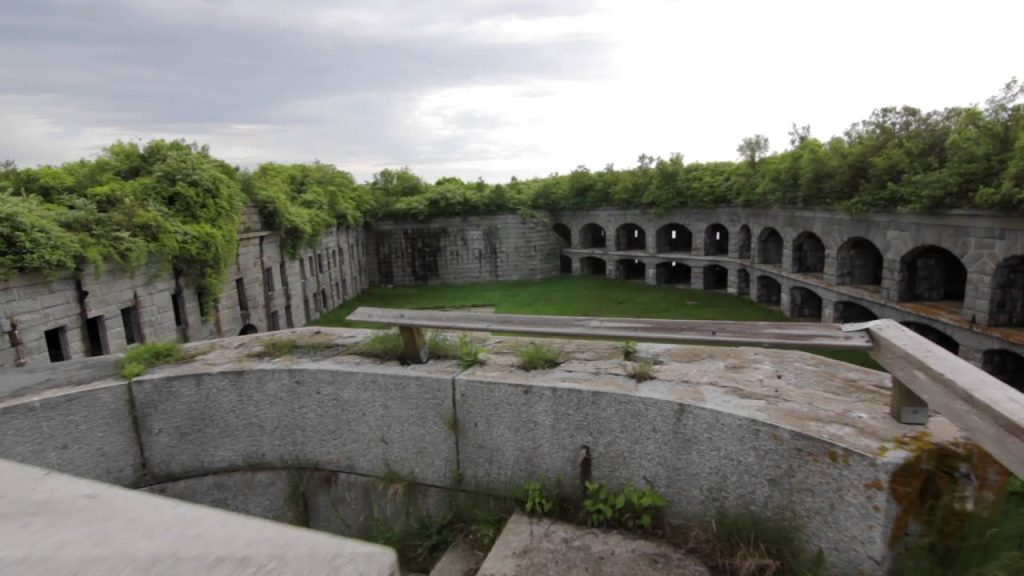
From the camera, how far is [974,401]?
213 centimetres

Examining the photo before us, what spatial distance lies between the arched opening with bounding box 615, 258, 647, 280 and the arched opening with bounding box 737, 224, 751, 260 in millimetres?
5786

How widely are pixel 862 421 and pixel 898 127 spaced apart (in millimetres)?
15309

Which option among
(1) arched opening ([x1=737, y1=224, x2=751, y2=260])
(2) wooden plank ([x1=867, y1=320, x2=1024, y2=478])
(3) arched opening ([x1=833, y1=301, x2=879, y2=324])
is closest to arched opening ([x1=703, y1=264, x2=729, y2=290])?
(1) arched opening ([x1=737, y1=224, x2=751, y2=260])

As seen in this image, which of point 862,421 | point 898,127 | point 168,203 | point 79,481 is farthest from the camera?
point 898,127

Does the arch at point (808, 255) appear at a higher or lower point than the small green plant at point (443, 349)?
lower

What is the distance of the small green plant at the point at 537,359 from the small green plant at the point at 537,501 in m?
0.80

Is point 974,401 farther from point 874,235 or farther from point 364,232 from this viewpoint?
point 364,232

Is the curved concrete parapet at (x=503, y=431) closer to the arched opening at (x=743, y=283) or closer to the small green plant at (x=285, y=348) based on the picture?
the small green plant at (x=285, y=348)

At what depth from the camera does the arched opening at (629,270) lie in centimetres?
2936

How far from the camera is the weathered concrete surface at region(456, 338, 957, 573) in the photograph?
2691 mm

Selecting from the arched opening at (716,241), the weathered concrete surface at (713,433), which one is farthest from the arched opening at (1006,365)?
the arched opening at (716,241)

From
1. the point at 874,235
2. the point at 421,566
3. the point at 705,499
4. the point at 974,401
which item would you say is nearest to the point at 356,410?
the point at 421,566

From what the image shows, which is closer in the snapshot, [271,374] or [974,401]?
[974,401]

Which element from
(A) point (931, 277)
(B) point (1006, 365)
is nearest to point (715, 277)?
(A) point (931, 277)
